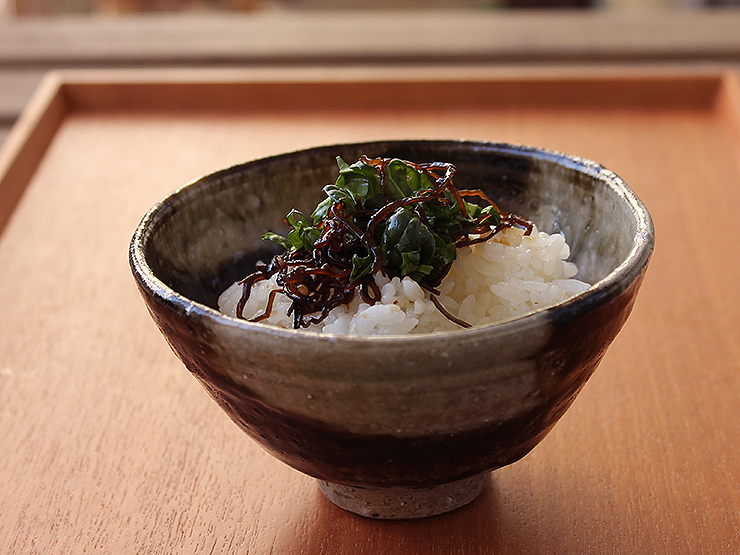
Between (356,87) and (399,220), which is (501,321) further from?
(356,87)

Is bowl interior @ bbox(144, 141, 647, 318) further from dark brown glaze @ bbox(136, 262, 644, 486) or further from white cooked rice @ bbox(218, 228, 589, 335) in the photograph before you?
dark brown glaze @ bbox(136, 262, 644, 486)

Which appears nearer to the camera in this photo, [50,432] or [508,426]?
[508,426]

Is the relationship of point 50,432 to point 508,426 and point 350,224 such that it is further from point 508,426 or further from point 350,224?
point 508,426

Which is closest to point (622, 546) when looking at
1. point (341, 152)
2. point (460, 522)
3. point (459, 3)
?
point (460, 522)

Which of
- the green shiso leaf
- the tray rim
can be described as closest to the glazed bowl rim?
the green shiso leaf

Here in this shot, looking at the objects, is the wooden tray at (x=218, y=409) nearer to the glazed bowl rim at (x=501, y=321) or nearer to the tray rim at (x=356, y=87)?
the tray rim at (x=356, y=87)

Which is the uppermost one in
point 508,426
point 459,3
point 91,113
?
point 508,426
